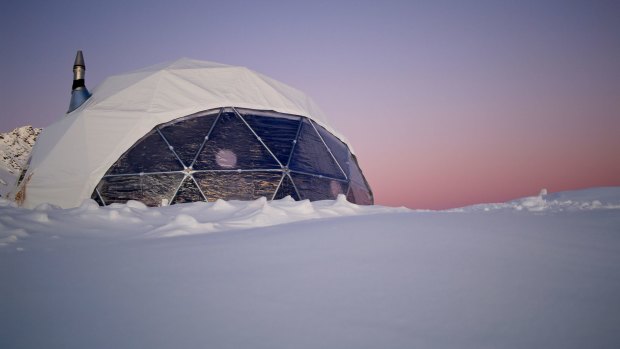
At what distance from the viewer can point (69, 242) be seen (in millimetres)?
2932

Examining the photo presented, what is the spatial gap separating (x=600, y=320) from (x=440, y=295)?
2.15 ft

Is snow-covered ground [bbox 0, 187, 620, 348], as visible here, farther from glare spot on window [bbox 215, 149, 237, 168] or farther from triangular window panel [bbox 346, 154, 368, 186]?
triangular window panel [bbox 346, 154, 368, 186]

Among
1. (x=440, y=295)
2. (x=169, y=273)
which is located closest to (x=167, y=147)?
(x=169, y=273)

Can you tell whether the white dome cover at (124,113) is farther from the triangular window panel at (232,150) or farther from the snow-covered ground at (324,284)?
the snow-covered ground at (324,284)

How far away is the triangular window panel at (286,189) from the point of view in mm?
6846

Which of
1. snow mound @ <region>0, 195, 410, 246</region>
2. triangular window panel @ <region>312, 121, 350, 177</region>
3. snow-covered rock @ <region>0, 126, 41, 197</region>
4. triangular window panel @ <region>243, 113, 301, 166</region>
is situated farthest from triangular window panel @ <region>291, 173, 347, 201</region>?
snow-covered rock @ <region>0, 126, 41, 197</region>

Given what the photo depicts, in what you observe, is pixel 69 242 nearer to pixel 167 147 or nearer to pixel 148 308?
pixel 148 308

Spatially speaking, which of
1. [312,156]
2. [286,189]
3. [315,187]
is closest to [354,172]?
[312,156]

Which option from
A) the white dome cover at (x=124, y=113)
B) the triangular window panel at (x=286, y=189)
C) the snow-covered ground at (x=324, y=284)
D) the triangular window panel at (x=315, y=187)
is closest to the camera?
the snow-covered ground at (x=324, y=284)

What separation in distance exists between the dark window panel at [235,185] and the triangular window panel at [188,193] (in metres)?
0.11

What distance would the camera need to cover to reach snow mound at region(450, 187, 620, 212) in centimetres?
352

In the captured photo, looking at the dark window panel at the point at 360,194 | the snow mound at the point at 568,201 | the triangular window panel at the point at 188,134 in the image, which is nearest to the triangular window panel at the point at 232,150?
the triangular window panel at the point at 188,134

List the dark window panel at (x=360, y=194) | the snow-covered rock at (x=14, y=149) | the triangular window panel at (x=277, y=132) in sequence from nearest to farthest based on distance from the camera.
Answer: the triangular window panel at (x=277, y=132) → the dark window panel at (x=360, y=194) → the snow-covered rock at (x=14, y=149)

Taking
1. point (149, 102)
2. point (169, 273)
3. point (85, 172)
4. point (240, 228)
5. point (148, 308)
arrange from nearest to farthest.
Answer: point (148, 308) < point (169, 273) < point (240, 228) < point (85, 172) < point (149, 102)
